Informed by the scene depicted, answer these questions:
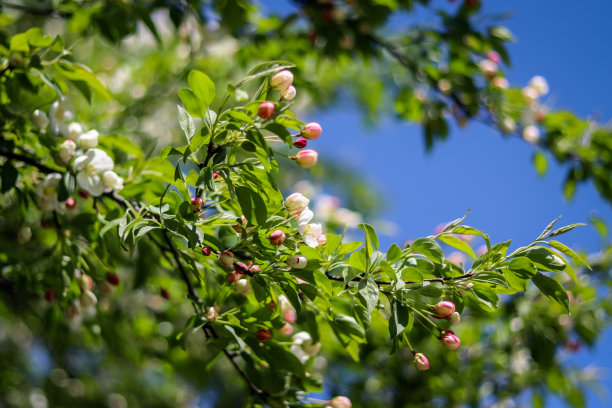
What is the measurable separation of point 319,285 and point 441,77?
174 cm

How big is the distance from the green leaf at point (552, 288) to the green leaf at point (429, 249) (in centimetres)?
18

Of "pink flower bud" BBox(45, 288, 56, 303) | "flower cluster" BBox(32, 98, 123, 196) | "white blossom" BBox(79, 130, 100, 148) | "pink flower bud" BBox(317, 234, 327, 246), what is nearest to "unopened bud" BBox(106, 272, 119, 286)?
"pink flower bud" BBox(45, 288, 56, 303)

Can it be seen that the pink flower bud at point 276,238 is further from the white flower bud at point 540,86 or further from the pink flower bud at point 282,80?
the white flower bud at point 540,86

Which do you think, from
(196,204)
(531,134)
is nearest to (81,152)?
(196,204)

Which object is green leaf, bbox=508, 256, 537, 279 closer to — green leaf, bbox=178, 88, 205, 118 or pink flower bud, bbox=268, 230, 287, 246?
pink flower bud, bbox=268, 230, 287, 246

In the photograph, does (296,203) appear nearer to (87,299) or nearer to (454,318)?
(454,318)

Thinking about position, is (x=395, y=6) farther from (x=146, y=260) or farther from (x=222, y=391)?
(x=222, y=391)

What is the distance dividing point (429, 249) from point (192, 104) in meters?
0.47

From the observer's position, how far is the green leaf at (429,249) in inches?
35.9

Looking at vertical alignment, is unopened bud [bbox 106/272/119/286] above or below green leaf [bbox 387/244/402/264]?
below

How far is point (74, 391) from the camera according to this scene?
3451 millimetres

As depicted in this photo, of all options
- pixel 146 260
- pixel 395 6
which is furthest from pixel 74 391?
pixel 395 6

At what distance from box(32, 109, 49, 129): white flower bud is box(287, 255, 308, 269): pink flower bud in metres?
0.76

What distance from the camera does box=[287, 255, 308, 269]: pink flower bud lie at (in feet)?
2.97
